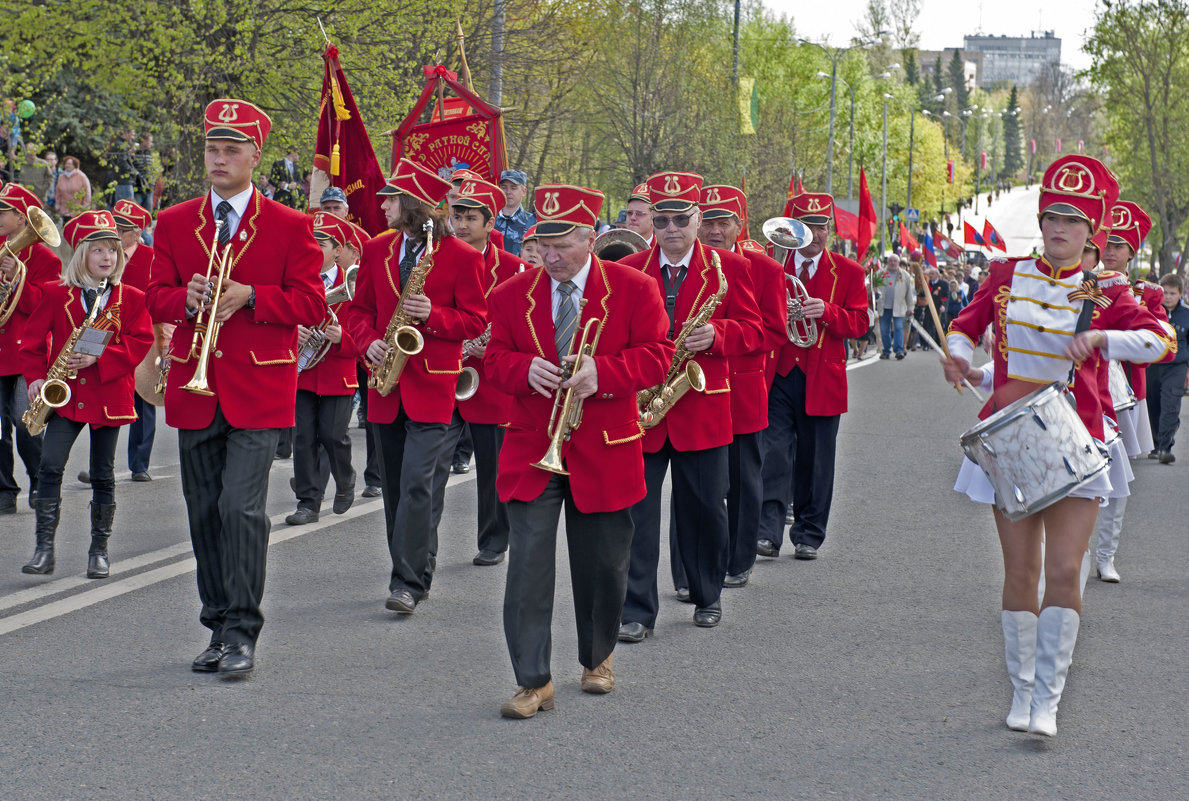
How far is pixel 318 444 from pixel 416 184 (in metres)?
2.98

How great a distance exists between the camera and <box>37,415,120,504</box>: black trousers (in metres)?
8.01

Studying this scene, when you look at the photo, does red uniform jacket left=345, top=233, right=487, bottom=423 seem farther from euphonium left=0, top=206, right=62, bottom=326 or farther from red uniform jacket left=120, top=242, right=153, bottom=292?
red uniform jacket left=120, top=242, right=153, bottom=292

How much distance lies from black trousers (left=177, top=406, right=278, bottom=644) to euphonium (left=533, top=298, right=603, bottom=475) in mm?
1298

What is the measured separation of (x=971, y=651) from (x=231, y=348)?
338cm

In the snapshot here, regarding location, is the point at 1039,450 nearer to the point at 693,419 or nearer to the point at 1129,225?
the point at 693,419

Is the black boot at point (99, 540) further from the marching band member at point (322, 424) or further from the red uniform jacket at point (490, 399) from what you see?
the red uniform jacket at point (490, 399)

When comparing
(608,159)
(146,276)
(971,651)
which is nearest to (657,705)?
(971,651)

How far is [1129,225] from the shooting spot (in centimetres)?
860

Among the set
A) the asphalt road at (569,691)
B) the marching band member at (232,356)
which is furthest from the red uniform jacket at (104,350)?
the marching band member at (232,356)

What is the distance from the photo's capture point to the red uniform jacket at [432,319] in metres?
7.49

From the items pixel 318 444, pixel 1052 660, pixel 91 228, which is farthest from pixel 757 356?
pixel 91 228

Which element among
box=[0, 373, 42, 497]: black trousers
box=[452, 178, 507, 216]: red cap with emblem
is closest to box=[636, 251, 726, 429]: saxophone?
box=[452, 178, 507, 216]: red cap with emblem

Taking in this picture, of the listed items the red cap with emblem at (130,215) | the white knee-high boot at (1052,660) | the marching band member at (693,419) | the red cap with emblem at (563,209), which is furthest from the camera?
the red cap with emblem at (130,215)

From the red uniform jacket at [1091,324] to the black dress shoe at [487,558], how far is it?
345cm
